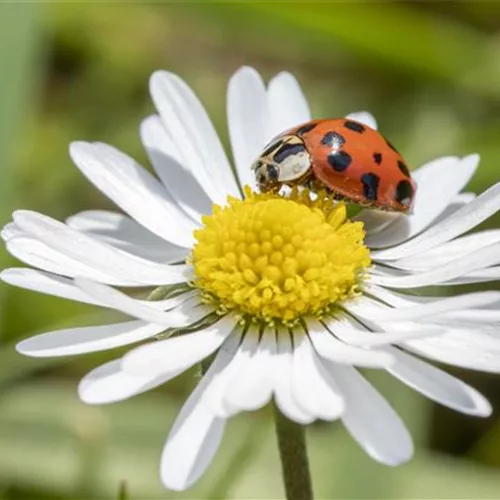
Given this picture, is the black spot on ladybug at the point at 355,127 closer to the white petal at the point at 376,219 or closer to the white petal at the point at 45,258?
the white petal at the point at 376,219

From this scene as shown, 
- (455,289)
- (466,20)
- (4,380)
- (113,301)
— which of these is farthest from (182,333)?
(466,20)

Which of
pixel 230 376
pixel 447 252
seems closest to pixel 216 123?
pixel 447 252

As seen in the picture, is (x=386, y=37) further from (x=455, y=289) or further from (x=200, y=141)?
(x=200, y=141)

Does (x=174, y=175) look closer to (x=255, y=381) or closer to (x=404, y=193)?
(x=404, y=193)

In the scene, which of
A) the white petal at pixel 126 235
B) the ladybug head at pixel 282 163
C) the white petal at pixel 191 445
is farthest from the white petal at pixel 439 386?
the white petal at pixel 126 235

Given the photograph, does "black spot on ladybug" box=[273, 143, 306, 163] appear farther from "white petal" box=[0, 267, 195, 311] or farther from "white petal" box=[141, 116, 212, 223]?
"white petal" box=[0, 267, 195, 311]

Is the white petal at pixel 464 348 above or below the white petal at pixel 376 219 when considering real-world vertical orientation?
below

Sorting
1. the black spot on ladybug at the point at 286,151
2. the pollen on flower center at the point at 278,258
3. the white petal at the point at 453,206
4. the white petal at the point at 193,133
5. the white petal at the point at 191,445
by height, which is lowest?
the white petal at the point at 191,445
